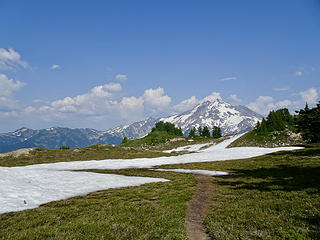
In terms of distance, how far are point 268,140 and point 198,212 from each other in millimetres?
100638

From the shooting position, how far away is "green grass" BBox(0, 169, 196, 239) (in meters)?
9.16

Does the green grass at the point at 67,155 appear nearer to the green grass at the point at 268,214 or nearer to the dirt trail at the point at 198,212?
the dirt trail at the point at 198,212

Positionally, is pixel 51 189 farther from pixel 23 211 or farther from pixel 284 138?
pixel 284 138

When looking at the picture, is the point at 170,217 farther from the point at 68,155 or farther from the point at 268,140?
the point at 268,140

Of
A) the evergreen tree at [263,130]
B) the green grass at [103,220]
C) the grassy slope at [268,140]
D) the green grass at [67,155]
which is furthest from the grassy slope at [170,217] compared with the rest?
the evergreen tree at [263,130]

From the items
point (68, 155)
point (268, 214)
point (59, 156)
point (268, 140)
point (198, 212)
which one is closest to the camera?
point (268, 214)

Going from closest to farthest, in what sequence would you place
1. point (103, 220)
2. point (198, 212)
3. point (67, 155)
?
1. point (103, 220)
2. point (198, 212)
3. point (67, 155)

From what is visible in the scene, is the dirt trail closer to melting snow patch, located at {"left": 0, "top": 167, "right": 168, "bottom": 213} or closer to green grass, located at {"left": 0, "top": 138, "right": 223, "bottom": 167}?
melting snow patch, located at {"left": 0, "top": 167, "right": 168, "bottom": 213}

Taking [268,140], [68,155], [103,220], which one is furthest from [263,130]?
[103,220]

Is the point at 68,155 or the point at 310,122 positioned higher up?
the point at 310,122

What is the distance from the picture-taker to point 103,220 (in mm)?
11031

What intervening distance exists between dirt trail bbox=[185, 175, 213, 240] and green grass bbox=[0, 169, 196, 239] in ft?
1.41

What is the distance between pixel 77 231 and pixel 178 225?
17.3ft

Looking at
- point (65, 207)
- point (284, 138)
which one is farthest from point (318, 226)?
point (284, 138)
